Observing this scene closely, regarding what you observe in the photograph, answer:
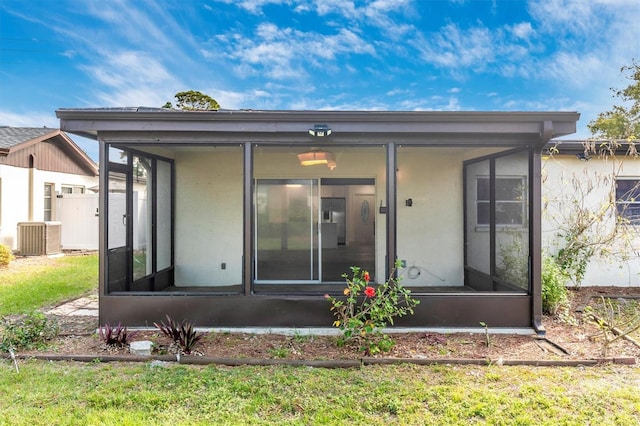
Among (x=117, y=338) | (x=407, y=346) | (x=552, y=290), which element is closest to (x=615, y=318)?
(x=552, y=290)

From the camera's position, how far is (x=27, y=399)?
295cm

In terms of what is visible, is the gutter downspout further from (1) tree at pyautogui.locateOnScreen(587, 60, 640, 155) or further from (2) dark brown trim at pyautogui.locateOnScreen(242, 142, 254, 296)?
(1) tree at pyautogui.locateOnScreen(587, 60, 640, 155)

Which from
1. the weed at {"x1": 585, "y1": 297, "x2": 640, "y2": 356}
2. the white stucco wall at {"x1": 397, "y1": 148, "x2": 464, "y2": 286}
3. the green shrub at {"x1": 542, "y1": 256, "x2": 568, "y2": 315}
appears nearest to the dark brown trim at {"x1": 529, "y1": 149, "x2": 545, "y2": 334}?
the weed at {"x1": 585, "y1": 297, "x2": 640, "y2": 356}

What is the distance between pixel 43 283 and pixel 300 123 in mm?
6745

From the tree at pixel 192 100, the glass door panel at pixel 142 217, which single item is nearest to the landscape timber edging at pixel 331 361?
the glass door panel at pixel 142 217

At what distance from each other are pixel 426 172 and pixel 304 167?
2383 millimetres

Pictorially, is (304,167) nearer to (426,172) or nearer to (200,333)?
(426,172)

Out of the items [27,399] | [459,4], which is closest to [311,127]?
[27,399]

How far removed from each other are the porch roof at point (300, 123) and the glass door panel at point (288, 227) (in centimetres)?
236

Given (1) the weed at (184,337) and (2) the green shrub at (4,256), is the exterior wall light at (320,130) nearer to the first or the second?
(1) the weed at (184,337)

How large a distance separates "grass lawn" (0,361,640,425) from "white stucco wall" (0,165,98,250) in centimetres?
967

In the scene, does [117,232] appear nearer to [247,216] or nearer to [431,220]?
[247,216]

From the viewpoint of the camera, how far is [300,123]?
14.8 ft

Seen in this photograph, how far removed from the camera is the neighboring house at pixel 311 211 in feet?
14.8
